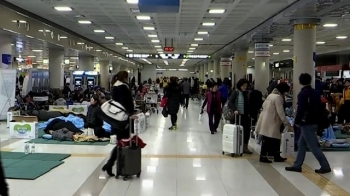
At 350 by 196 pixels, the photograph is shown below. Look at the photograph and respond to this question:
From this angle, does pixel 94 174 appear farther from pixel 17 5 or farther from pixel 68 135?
pixel 17 5

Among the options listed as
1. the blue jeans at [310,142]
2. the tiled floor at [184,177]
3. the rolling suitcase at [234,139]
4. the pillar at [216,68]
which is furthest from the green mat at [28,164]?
the pillar at [216,68]

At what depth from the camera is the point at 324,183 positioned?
619 cm

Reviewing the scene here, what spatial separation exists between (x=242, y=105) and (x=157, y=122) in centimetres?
671

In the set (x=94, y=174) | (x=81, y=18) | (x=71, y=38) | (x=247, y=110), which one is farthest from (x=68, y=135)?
→ (x=71, y=38)

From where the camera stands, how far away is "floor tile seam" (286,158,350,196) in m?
5.71

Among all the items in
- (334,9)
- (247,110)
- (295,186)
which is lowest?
(295,186)

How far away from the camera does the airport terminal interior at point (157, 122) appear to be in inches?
243

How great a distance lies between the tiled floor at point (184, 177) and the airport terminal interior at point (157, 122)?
0.06 feet

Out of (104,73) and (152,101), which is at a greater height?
(104,73)

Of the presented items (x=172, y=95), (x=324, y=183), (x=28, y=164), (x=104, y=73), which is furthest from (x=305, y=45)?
(x=104, y=73)

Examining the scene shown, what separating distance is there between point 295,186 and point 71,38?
15.9 meters

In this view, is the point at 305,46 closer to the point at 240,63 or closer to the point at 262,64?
the point at 262,64

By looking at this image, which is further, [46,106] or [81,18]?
[46,106]

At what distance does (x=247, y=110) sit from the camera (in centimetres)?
840
